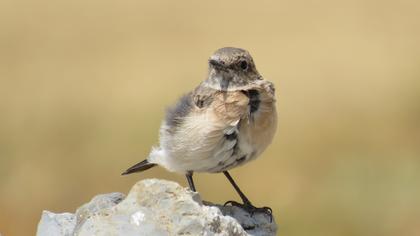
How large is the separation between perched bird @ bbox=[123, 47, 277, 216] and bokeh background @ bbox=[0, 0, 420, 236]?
12.2ft

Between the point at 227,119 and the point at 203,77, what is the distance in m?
6.68

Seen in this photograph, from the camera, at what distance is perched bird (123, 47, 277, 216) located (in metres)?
6.95

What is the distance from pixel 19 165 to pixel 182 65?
2633mm

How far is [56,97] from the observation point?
1441 cm

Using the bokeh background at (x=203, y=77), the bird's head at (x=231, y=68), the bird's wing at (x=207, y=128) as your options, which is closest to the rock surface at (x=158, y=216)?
the bird's wing at (x=207, y=128)

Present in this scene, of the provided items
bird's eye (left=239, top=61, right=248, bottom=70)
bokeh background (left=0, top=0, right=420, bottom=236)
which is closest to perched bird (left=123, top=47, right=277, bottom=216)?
bird's eye (left=239, top=61, right=248, bottom=70)

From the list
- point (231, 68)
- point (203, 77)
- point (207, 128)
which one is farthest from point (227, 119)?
point (203, 77)

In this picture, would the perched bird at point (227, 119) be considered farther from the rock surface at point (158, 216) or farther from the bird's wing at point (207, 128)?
the rock surface at point (158, 216)

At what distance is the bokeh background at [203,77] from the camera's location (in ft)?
38.7

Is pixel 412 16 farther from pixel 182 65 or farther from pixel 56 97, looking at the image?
pixel 56 97

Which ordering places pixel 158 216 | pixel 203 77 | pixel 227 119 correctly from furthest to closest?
pixel 203 77
pixel 227 119
pixel 158 216

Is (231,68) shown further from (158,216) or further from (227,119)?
(158,216)

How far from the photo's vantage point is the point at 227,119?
695cm

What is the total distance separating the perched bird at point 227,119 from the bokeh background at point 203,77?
372 centimetres
